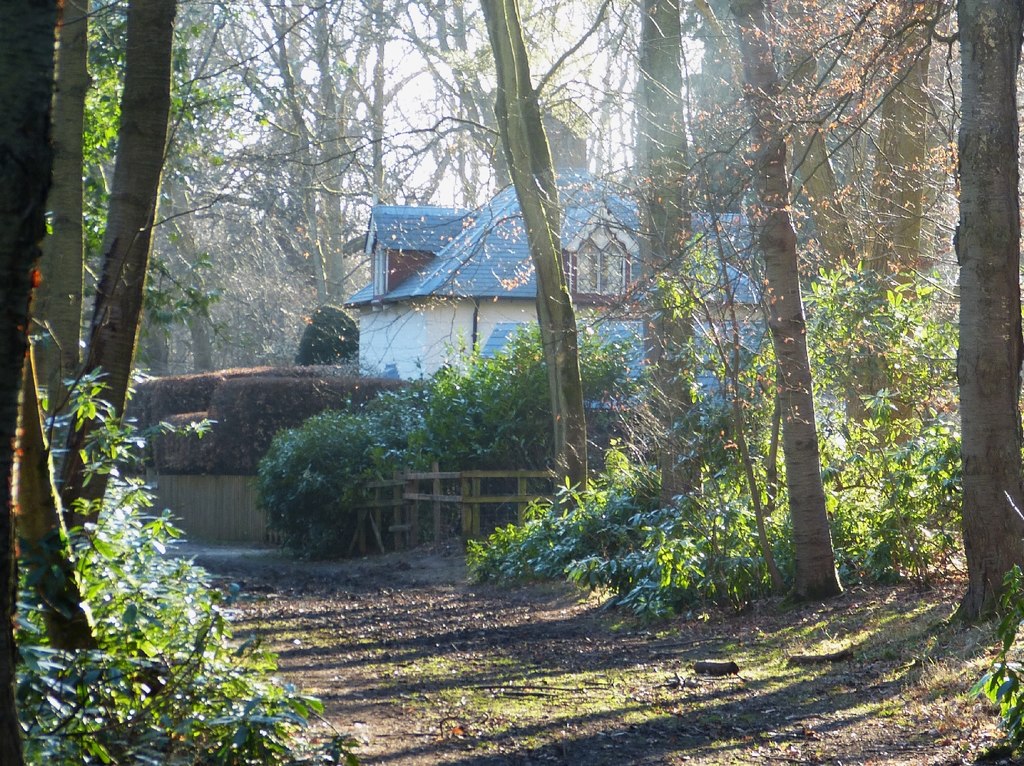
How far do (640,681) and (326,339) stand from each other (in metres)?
27.1

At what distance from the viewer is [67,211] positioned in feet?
29.6

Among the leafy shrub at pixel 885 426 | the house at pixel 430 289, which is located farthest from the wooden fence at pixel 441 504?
the house at pixel 430 289

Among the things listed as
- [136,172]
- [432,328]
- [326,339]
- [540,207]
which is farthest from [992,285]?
[326,339]

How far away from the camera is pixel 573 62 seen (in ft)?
60.7

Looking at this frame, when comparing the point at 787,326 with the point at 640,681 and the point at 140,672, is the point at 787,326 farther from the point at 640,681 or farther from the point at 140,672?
the point at 140,672

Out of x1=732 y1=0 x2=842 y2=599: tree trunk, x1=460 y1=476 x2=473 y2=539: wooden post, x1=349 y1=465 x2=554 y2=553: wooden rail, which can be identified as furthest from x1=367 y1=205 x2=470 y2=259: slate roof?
x1=732 y1=0 x2=842 y2=599: tree trunk

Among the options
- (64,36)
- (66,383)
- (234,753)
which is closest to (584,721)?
(234,753)

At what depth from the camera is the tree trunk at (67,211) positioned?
8.62m

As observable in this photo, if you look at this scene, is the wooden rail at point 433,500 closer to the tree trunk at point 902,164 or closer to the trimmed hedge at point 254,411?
the trimmed hedge at point 254,411

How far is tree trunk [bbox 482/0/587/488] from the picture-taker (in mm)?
16328

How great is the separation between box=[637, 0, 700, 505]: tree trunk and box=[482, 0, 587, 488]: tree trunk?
1.48 meters

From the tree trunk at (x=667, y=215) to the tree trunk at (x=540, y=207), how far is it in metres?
1.48

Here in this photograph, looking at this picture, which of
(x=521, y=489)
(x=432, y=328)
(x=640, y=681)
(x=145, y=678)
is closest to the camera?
(x=145, y=678)

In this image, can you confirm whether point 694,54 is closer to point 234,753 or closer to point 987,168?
point 987,168
